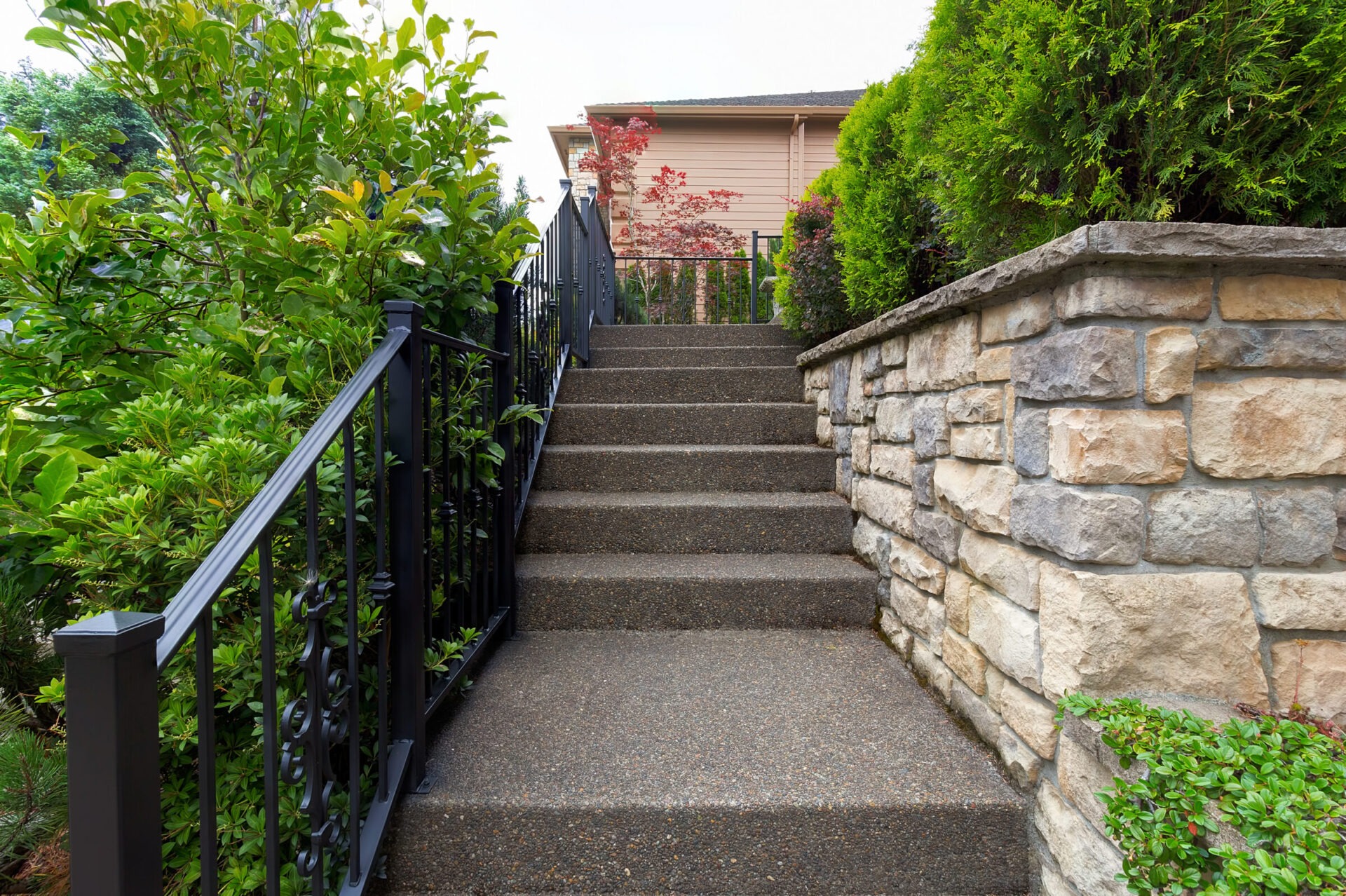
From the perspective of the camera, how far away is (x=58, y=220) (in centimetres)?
134

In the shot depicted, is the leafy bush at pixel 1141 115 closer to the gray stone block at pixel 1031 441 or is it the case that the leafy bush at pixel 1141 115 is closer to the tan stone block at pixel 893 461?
the gray stone block at pixel 1031 441

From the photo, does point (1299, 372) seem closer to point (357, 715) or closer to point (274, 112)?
point (357, 715)

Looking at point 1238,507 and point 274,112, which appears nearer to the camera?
point 1238,507

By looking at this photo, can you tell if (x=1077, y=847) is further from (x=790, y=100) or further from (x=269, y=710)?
(x=790, y=100)

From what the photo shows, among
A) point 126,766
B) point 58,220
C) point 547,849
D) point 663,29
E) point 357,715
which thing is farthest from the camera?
point 663,29

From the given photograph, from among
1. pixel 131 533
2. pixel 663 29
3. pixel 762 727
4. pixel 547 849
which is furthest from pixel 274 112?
pixel 663 29

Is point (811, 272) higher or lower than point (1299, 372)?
higher

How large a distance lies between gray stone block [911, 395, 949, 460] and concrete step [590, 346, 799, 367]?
1.67 metres

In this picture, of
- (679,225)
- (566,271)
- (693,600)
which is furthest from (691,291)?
(693,600)

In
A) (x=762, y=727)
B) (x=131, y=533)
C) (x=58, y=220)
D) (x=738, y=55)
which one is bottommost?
(x=762, y=727)

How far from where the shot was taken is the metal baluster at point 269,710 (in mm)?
832

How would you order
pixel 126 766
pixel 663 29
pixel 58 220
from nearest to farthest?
pixel 126 766
pixel 58 220
pixel 663 29

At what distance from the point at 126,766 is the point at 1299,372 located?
1.74m

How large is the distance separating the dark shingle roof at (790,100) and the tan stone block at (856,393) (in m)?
7.68
